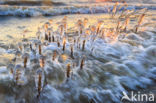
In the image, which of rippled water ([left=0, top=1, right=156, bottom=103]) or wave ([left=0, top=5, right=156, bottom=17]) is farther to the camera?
wave ([left=0, top=5, right=156, bottom=17])

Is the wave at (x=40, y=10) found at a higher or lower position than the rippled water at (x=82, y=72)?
higher

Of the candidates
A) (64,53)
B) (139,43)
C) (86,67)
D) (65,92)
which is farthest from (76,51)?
(139,43)

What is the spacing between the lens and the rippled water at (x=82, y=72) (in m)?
2.31

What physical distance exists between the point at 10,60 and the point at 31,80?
100cm

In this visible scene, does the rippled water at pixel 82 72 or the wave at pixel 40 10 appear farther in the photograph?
the wave at pixel 40 10

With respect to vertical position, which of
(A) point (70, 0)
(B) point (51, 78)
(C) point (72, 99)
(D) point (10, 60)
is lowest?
(C) point (72, 99)

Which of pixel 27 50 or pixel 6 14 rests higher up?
pixel 6 14

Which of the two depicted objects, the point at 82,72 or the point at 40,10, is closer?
the point at 82,72

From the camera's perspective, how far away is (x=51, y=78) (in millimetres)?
2699

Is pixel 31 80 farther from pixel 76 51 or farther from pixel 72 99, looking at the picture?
pixel 76 51

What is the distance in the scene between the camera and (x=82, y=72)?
114 inches

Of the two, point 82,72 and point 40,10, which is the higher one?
point 40,10

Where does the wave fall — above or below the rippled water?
above

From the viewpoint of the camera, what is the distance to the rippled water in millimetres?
2310
